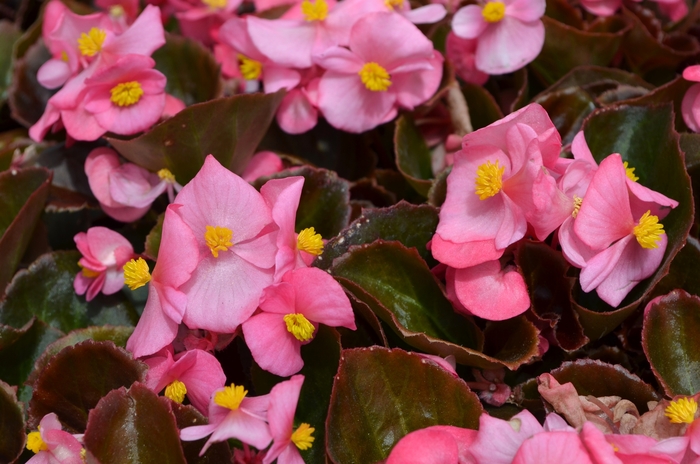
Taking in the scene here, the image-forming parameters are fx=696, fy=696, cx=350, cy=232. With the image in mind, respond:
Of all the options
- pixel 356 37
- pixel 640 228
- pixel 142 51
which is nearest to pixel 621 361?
pixel 640 228

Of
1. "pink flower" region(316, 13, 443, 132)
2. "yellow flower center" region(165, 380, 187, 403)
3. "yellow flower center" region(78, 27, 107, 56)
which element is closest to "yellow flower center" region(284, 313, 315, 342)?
"yellow flower center" region(165, 380, 187, 403)

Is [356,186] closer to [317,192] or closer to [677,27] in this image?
[317,192]

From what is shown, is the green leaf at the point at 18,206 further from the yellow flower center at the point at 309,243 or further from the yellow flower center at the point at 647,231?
the yellow flower center at the point at 647,231

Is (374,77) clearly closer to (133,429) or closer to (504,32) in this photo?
(504,32)

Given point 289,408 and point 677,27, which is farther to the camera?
point 677,27

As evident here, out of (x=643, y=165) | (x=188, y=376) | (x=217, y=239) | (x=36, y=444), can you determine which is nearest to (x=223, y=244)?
(x=217, y=239)

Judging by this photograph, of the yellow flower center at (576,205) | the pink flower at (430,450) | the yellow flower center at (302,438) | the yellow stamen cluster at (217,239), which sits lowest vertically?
the yellow flower center at (302,438)

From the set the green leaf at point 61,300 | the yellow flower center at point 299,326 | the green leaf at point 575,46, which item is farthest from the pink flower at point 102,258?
the green leaf at point 575,46
